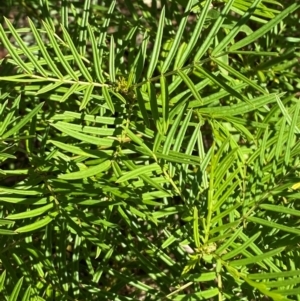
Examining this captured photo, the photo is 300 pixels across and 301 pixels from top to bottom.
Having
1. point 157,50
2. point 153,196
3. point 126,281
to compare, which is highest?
point 157,50

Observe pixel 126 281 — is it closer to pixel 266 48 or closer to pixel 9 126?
→ pixel 9 126

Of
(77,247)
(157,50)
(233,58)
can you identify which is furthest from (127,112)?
(233,58)

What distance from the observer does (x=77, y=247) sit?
3.00ft

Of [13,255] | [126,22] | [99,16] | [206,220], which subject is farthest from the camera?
[99,16]

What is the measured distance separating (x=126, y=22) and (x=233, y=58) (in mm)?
220

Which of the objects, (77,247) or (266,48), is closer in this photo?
(77,247)

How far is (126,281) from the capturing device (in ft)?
2.96

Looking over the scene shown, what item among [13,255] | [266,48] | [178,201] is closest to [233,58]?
[266,48]

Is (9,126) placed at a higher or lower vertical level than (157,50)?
lower

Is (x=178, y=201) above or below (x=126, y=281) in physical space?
below

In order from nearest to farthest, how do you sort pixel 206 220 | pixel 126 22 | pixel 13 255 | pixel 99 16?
pixel 206 220 < pixel 13 255 < pixel 126 22 < pixel 99 16

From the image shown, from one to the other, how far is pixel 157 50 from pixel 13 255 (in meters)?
0.39

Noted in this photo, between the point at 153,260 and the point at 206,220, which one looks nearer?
A: the point at 206,220

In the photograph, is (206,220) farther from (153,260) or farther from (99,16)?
(99,16)
